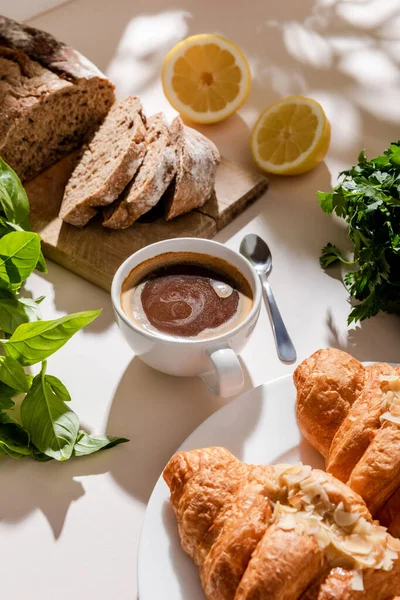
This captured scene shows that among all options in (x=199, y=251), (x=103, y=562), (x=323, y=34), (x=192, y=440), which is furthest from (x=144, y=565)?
(x=323, y=34)

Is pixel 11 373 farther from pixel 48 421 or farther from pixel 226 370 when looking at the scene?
pixel 226 370

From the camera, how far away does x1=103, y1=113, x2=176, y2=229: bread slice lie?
7.13ft

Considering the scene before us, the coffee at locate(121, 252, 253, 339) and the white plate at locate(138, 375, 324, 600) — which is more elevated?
the coffee at locate(121, 252, 253, 339)

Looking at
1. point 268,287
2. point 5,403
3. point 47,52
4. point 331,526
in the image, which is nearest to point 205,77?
point 47,52

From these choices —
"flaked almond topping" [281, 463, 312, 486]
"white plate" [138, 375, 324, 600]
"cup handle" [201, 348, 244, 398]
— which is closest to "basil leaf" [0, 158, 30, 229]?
"cup handle" [201, 348, 244, 398]

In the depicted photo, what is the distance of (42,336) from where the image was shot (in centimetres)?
157

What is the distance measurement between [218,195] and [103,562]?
133cm

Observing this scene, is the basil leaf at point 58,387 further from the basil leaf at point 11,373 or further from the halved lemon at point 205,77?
the halved lemon at point 205,77

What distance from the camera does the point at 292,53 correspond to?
3.19 meters

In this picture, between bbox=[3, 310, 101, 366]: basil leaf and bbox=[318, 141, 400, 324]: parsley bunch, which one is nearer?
bbox=[3, 310, 101, 366]: basil leaf

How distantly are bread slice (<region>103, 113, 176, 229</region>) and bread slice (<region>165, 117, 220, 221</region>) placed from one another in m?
0.04

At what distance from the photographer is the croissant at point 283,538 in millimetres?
1167

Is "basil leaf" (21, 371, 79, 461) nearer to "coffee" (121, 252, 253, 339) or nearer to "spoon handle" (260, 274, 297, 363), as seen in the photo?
"coffee" (121, 252, 253, 339)

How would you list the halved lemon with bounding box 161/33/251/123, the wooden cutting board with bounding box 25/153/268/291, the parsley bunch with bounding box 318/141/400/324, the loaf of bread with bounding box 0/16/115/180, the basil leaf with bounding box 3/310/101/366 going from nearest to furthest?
the basil leaf with bounding box 3/310/101/366
the parsley bunch with bounding box 318/141/400/324
the wooden cutting board with bounding box 25/153/268/291
the loaf of bread with bounding box 0/16/115/180
the halved lemon with bounding box 161/33/251/123
